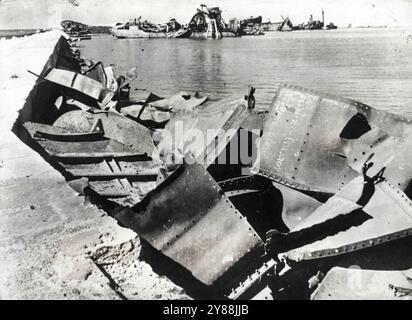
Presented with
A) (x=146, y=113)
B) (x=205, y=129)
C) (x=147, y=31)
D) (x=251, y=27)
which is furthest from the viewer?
(x=251, y=27)

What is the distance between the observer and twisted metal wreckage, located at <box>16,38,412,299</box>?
384cm

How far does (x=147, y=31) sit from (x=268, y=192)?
67.7 metres

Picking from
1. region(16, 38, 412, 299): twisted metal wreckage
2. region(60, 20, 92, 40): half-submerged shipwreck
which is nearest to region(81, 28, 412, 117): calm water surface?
region(16, 38, 412, 299): twisted metal wreckage

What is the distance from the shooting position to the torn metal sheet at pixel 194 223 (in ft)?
12.9

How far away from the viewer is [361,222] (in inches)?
154

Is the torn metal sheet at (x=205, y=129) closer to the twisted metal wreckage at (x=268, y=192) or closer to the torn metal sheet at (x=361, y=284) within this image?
the twisted metal wreckage at (x=268, y=192)

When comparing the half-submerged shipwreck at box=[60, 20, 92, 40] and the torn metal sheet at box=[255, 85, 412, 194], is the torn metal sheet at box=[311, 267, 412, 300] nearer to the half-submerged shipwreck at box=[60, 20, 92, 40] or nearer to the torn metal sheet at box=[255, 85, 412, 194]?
the torn metal sheet at box=[255, 85, 412, 194]

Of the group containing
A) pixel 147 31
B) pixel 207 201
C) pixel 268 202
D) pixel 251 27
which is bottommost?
pixel 268 202

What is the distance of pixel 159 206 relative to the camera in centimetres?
425

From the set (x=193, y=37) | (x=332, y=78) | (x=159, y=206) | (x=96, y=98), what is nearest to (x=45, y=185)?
(x=159, y=206)

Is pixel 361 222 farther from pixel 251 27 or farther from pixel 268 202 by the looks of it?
pixel 251 27

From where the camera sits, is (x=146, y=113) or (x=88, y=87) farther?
(x=88, y=87)

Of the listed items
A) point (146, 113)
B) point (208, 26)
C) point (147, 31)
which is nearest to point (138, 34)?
point (147, 31)
